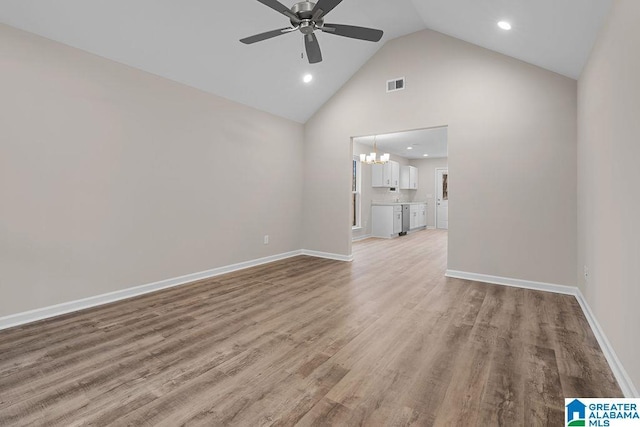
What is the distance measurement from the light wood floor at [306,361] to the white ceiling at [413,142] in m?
4.07

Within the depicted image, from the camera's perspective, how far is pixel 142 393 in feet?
6.00

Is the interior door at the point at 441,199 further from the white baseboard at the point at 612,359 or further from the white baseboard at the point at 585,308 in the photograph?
the white baseboard at the point at 612,359

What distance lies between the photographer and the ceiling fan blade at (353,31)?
2709mm

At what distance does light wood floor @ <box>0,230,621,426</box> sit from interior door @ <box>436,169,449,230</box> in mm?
7661

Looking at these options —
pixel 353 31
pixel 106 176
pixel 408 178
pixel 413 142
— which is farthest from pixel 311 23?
pixel 408 178

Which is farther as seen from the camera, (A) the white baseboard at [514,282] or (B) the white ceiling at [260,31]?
(A) the white baseboard at [514,282]

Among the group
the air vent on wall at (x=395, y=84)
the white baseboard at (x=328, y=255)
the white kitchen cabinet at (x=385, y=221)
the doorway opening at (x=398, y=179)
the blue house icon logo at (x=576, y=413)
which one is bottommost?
the blue house icon logo at (x=576, y=413)

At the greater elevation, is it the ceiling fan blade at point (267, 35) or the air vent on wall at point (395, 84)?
the air vent on wall at point (395, 84)

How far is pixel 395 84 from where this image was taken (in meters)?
4.94

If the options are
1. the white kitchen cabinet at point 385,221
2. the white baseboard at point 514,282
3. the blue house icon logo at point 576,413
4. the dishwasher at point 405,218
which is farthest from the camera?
the dishwasher at point 405,218

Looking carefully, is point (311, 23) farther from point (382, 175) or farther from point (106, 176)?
point (382, 175)

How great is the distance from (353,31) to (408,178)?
8296 millimetres

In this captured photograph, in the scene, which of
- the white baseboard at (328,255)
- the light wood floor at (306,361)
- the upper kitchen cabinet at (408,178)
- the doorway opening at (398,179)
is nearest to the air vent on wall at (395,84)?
the doorway opening at (398,179)

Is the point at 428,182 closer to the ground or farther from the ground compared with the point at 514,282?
farther from the ground
